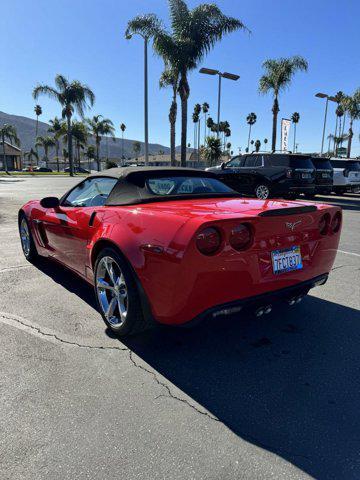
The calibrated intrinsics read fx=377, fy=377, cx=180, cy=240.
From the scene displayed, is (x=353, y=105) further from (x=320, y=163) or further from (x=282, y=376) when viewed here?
(x=282, y=376)

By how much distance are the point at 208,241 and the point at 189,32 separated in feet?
63.8

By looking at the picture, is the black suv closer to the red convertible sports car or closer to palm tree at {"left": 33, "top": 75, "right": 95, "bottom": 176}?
the red convertible sports car

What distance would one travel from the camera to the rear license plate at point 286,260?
2.72m

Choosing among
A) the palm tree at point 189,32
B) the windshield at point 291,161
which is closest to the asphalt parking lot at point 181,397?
the windshield at point 291,161

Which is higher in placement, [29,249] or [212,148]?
[212,148]

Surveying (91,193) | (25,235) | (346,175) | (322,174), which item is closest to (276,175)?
(322,174)

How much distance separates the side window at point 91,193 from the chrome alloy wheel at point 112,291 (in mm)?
A: 697

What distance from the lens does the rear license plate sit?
2723mm

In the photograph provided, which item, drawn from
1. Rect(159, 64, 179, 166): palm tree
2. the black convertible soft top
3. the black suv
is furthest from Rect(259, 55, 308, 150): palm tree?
the black convertible soft top

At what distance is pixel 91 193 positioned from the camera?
153 inches

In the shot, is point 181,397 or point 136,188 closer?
point 181,397

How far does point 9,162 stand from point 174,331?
96683mm

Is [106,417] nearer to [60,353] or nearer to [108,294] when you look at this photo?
[60,353]

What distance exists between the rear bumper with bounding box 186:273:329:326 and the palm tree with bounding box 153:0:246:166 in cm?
1870
